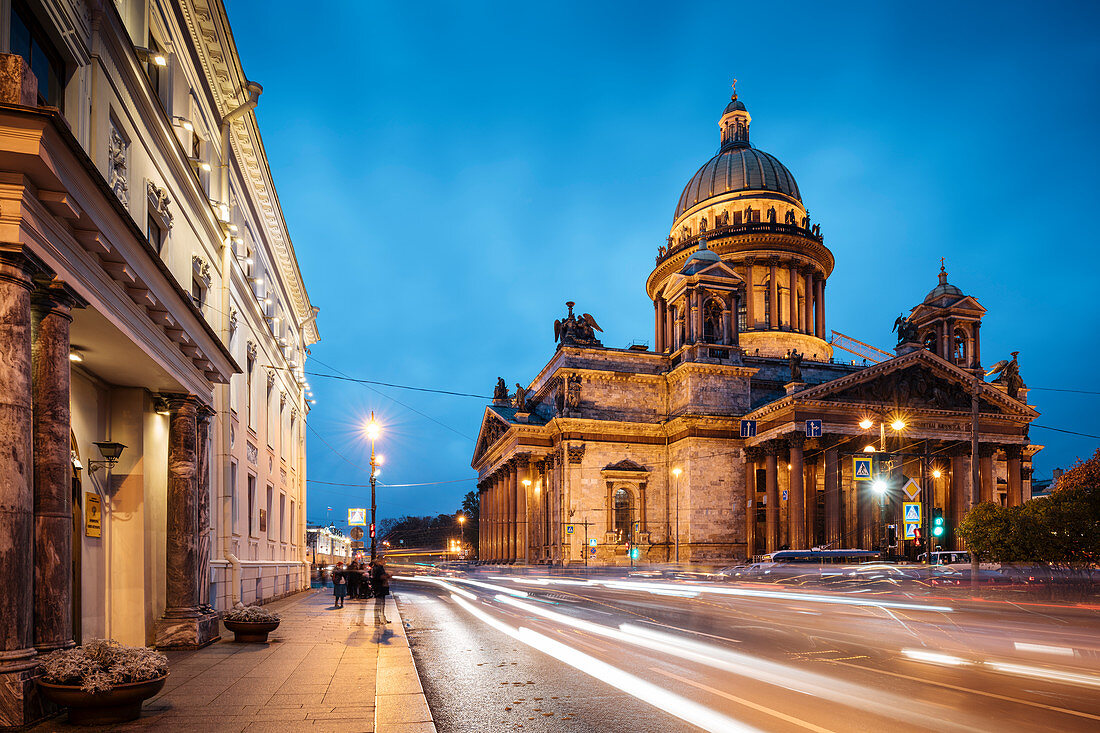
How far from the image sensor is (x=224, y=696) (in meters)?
9.02

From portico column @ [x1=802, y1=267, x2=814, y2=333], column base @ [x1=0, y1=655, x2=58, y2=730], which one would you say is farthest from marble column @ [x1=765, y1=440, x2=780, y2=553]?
column base @ [x1=0, y1=655, x2=58, y2=730]

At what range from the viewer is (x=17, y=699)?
7.34 m

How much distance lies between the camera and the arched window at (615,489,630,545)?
5800cm

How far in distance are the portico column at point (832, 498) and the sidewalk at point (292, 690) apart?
40.2 meters

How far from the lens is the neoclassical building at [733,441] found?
171 ft

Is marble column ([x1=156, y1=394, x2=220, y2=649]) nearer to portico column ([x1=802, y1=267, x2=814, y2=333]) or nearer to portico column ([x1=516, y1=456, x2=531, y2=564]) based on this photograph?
portico column ([x1=516, y1=456, x2=531, y2=564])

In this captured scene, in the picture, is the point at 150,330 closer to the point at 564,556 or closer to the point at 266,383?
the point at 266,383

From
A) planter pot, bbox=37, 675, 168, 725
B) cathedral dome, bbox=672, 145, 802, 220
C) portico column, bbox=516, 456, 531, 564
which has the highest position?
cathedral dome, bbox=672, 145, 802, 220

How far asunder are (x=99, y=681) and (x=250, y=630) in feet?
22.7

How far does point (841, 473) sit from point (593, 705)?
176 ft

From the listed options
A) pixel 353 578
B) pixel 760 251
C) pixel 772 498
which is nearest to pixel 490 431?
pixel 760 251

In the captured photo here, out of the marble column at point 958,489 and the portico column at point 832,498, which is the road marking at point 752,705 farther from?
the marble column at point 958,489

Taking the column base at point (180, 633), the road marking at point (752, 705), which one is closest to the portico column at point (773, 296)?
the road marking at point (752, 705)

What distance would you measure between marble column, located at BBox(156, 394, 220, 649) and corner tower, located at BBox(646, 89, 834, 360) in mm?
56603
